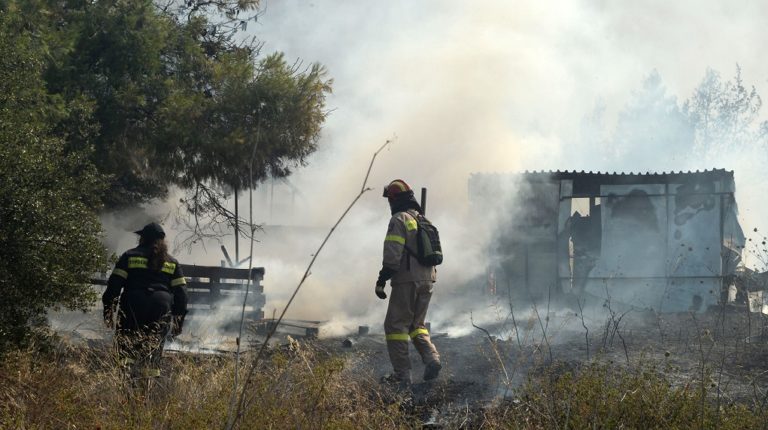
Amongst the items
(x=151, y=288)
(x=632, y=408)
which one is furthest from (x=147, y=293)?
(x=632, y=408)

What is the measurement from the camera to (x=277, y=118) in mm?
12055

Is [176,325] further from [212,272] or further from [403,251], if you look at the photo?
[212,272]

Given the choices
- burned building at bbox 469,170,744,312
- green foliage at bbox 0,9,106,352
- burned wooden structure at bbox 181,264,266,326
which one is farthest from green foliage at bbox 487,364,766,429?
burned building at bbox 469,170,744,312

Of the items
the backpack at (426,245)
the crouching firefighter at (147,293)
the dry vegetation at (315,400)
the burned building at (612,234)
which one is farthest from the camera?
the burned building at (612,234)

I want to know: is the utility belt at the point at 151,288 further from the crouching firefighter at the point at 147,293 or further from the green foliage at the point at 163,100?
the green foliage at the point at 163,100

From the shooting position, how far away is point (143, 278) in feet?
21.5

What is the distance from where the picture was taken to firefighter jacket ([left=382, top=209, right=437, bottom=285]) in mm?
7371

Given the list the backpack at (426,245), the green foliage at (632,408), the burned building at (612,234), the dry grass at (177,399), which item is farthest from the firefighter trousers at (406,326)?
the burned building at (612,234)

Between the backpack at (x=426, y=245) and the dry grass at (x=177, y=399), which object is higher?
the backpack at (x=426, y=245)

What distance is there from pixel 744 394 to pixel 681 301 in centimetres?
893

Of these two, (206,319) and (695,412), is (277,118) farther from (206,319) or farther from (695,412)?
(695,412)

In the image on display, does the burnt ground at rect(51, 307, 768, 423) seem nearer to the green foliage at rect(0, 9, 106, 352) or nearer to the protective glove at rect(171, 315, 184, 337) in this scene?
the protective glove at rect(171, 315, 184, 337)

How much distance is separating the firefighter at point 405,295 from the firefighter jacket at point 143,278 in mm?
1766

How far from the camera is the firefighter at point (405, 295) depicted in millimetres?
7242
